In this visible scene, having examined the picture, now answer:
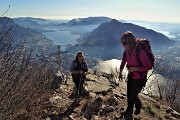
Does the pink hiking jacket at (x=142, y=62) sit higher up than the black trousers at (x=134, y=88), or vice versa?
the pink hiking jacket at (x=142, y=62)

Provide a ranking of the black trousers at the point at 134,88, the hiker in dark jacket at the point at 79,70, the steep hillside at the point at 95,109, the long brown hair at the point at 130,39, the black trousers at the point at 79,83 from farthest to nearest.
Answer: the black trousers at the point at 79,83, the hiker in dark jacket at the point at 79,70, the steep hillside at the point at 95,109, the black trousers at the point at 134,88, the long brown hair at the point at 130,39

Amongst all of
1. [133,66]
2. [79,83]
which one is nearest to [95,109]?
[79,83]

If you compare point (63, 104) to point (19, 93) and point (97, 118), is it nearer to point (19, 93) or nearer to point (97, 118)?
point (97, 118)

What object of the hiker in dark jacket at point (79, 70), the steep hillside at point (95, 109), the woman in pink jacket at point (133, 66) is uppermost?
the woman in pink jacket at point (133, 66)

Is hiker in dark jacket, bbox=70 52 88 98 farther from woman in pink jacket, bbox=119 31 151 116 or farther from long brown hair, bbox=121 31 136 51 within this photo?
long brown hair, bbox=121 31 136 51

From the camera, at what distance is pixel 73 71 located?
31.3 ft

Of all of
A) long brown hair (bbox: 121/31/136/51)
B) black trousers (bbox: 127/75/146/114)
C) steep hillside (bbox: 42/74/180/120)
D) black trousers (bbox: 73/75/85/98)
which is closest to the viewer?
long brown hair (bbox: 121/31/136/51)

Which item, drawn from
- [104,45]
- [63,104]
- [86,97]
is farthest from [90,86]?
[104,45]

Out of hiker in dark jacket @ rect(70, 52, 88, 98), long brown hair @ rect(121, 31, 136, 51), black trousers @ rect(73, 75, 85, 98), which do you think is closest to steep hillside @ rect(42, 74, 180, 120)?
black trousers @ rect(73, 75, 85, 98)

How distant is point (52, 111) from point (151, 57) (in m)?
3.64

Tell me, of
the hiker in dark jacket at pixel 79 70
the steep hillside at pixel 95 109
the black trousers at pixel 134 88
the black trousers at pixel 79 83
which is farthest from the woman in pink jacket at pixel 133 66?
the black trousers at pixel 79 83

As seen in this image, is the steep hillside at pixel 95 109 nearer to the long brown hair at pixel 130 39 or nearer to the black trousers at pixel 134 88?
the black trousers at pixel 134 88

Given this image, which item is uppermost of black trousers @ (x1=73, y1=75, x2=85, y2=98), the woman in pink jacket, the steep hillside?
the woman in pink jacket

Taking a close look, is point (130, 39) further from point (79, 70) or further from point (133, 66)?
point (79, 70)
